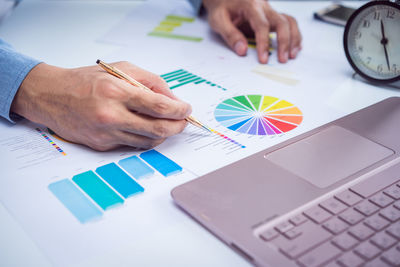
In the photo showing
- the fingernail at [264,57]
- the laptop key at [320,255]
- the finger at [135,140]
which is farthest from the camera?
the fingernail at [264,57]

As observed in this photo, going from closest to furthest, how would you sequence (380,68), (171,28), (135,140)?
(135,140), (380,68), (171,28)

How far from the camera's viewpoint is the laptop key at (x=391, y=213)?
1.60 ft

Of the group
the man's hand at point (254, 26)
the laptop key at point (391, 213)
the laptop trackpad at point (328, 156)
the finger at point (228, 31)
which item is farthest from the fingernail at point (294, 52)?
the laptop key at point (391, 213)

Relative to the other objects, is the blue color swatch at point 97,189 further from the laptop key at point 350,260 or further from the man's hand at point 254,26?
the man's hand at point 254,26

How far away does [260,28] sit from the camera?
1076 millimetres

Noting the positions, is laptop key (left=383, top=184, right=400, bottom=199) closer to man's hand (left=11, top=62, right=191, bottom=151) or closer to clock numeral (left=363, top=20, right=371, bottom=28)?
man's hand (left=11, top=62, right=191, bottom=151)

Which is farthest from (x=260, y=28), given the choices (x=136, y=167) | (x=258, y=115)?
(x=136, y=167)

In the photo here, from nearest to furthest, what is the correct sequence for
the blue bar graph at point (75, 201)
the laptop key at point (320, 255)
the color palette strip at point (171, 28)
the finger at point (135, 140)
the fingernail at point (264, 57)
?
1. the laptop key at point (320, 255)
2. the blue bar graph at point (75, 201)
3. the finger at point (135, 140)
4. the fingernail at point (264, 57)
5. the color palette strip at point (171, 28)

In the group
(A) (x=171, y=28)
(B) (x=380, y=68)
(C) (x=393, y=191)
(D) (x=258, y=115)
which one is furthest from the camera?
(A) (x=171, y=28)

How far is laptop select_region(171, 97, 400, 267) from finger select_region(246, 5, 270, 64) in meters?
0.41

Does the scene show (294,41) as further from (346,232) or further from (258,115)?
(346,232)

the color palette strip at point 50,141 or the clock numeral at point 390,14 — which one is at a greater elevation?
the clock numeral at point 390,14

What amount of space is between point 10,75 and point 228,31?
0.60 meters

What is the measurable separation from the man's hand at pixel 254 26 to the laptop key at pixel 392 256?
653mm
